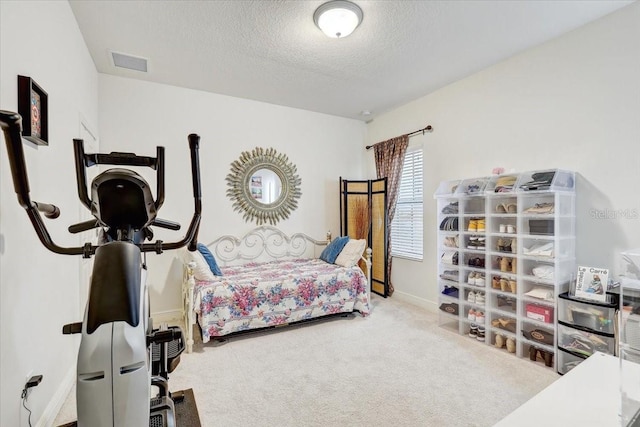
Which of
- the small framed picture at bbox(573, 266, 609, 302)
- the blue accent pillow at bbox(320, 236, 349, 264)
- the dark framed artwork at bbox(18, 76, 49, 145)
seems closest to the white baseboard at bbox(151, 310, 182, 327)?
the blue accent pillow at bbox(320, 236, 349, 264)

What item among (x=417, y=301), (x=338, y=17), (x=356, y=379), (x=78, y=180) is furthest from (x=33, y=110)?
(x=417, y=301)

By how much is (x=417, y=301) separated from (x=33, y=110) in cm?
413

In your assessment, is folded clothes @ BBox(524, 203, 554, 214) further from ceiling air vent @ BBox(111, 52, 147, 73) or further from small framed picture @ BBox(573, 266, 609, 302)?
ceiling air vent @ BBox(111, 52, 147, 73)

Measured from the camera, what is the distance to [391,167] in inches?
180

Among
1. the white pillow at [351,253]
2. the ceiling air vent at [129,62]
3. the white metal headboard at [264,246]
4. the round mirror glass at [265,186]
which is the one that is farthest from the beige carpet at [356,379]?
the ceiling air vent at [129,62]

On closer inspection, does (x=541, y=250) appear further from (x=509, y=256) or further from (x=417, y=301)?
(x=417, y=301)

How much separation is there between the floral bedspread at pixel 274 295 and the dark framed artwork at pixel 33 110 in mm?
1759

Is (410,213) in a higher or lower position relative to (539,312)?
higher

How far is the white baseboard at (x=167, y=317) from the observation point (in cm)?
367

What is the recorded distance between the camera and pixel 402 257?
4.46m

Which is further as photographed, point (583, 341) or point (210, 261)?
point (210, 261)

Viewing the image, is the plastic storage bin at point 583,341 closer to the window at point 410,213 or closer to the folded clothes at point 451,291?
the folded clothes at point 451,291

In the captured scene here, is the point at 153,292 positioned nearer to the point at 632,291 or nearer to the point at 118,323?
the point at 118,323

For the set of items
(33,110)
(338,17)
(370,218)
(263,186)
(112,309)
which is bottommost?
(112,309)
